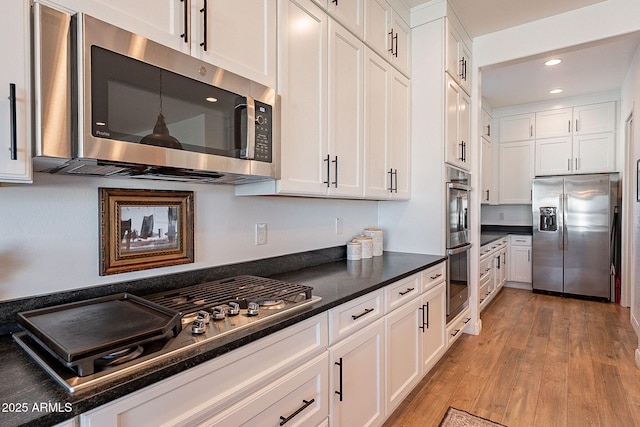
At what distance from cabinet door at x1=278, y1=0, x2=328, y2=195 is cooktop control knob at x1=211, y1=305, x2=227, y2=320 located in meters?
0.61

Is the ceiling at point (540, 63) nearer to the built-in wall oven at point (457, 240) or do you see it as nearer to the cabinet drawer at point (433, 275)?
the built-in wall oven at point (457, 240)

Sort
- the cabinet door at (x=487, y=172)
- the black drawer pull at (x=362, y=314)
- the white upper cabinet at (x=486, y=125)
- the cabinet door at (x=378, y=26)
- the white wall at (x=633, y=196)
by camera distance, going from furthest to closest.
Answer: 1. the cabinet door at (x=487, y=172)
2. the white upper cabinet at (x=486, y=125)
3. the white wall at (x=633, y=196)
4. the cabinet door at (x=378, y=26)
5. the black drawer pull at (x=362, y=314)

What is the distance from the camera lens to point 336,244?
8.00ft

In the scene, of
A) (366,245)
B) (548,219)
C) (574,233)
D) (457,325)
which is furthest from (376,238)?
(574,233)

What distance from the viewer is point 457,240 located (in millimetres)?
2781

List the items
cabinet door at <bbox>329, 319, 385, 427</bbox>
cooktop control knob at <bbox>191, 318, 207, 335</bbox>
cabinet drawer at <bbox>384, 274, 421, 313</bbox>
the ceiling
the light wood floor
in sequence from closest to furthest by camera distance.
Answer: cooktop control knob at <bbox>191, 318, 207, 335</bbox> < cabinet door at <bbox>329, 319, 385, 427</bbox> < cabinet drawer at <bbox>384, 274, 421, 313</bbox> < the light wood floor < the ceiling

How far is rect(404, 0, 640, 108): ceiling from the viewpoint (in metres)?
2.62

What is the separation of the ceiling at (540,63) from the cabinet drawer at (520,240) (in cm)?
196

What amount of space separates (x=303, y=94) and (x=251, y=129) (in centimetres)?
46

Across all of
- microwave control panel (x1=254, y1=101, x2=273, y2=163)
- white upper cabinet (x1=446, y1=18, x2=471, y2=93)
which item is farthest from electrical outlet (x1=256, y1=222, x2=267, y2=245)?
white upper cabinet (x1=446, y1=18, x2=471, y2=93)

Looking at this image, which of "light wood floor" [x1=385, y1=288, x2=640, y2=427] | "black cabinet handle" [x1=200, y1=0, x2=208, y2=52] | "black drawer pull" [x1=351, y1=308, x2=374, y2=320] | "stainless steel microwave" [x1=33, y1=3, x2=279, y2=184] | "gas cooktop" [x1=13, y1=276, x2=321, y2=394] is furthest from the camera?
"light wood floor" [x1=385, y1=288, x2=640, y2=427]

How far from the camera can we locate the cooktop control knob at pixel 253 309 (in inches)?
45.7

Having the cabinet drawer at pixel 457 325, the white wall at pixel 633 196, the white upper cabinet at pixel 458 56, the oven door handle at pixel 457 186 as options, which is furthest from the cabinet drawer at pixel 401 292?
the white wall at pixel 633 196

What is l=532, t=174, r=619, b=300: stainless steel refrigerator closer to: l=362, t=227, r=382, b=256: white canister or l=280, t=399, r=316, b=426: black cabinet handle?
l=362, t=227, r=382, b=256: white canister
